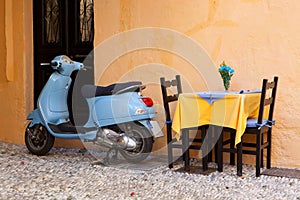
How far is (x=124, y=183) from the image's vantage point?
14.6 feet

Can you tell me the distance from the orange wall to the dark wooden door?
0.76 meters

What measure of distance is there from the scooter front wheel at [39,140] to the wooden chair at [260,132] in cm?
203

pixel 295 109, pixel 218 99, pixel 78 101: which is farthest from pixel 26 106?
pixel 295 109

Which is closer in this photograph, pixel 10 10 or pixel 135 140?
pixel 135 140

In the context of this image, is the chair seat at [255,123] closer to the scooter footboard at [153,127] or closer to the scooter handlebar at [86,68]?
the scooter footboard at [153,127]

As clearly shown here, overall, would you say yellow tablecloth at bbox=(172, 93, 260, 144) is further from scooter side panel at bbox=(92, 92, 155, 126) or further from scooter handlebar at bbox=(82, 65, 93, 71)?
scooter handlebar at bbox=(82, 65, 93, 71)

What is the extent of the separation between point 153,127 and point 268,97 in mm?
1205

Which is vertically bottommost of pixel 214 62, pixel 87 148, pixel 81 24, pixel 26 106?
pixel 87 148

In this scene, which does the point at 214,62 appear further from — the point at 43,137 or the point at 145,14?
the point at 43,137

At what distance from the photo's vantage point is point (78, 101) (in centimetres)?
627

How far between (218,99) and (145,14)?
1.59 meters

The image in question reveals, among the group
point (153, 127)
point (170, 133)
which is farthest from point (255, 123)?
point (153, 127)

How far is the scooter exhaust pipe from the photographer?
5109 mm

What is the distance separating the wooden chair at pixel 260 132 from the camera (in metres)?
4.56
